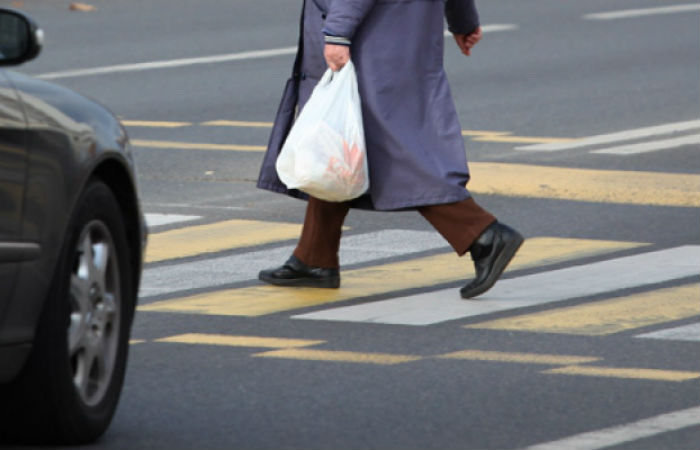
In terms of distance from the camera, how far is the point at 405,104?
331 inches

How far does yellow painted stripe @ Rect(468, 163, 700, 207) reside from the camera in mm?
11289

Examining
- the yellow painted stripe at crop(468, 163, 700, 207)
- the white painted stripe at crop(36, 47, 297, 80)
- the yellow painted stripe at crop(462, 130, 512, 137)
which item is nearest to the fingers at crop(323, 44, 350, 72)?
the yellow painted stripe at crop(468, 163, 700, 207)

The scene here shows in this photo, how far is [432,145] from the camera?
8.44 m

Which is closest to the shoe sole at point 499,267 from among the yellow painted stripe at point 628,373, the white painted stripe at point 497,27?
the yellow painted stripe at point 628,373

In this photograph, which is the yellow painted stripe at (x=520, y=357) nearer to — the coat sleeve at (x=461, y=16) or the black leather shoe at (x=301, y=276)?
the black leather shoe at (x=301, y=276)

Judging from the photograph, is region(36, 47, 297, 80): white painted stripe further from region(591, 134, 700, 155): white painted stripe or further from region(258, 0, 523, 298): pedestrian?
region(258, 0, 523, 298): pedestrian

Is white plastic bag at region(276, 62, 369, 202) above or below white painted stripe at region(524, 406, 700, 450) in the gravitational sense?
below

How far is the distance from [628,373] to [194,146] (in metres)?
7.01

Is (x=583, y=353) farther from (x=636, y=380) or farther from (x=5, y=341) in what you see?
(x=5, y=341)

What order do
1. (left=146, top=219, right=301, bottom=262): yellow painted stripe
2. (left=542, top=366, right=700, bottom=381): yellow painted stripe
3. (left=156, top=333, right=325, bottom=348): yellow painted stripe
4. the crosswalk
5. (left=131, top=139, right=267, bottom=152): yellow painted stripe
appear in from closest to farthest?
1. (left=542, top=366, right=700, bottom=381): yellow painted stripe
2. (left=156, top=333, right=325, bottom=348): yellow painted stripe
3. the crosswalk
4. (left=146, top=219, right=301, bottom=262): yellow painted stripe
5. (left=131, top=139, right=267, bottom=152): yellow painted stripe

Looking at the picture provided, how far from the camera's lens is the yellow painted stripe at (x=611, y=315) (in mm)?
7715

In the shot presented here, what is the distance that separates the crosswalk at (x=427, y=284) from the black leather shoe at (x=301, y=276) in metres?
0.05

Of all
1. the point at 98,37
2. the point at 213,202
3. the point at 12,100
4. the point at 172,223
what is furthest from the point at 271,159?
the point at 98,37

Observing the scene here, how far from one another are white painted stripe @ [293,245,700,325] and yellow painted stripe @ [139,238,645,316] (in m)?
0.21
